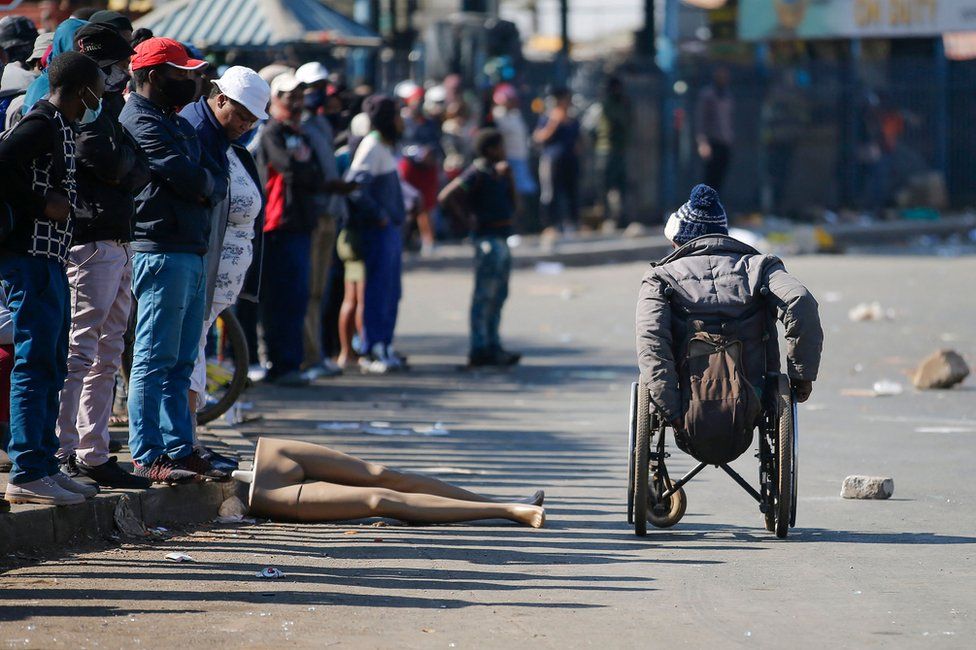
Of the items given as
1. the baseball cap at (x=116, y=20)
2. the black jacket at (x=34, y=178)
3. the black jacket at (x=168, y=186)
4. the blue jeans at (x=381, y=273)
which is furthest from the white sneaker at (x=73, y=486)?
the blue jeans at (x=381, y=273)

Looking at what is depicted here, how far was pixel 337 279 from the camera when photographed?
14.1 m

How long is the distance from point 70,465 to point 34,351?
1.00 m

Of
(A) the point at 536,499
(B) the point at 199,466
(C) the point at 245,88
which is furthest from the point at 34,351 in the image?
(A) the point at 536,499

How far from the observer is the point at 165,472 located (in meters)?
7.80

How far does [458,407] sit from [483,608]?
5.96m

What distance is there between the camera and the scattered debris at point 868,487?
28.4 feet

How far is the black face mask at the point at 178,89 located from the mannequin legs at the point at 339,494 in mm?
1565

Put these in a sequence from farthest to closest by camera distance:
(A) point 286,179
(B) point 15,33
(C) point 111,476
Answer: (A) point 286,179
(B) point 15,33
(C) point 111,476

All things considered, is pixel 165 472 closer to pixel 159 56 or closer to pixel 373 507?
pixel 373 507

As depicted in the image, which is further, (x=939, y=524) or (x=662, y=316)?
(x=939, y=524)

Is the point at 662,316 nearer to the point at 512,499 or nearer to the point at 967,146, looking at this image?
the point at 512,499

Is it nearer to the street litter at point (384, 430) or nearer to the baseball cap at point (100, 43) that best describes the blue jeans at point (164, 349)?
the baseball cap at point (100, 43)

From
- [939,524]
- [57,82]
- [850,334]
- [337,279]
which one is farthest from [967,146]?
[57,82]

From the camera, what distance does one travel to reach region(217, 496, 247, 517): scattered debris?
7996mm
